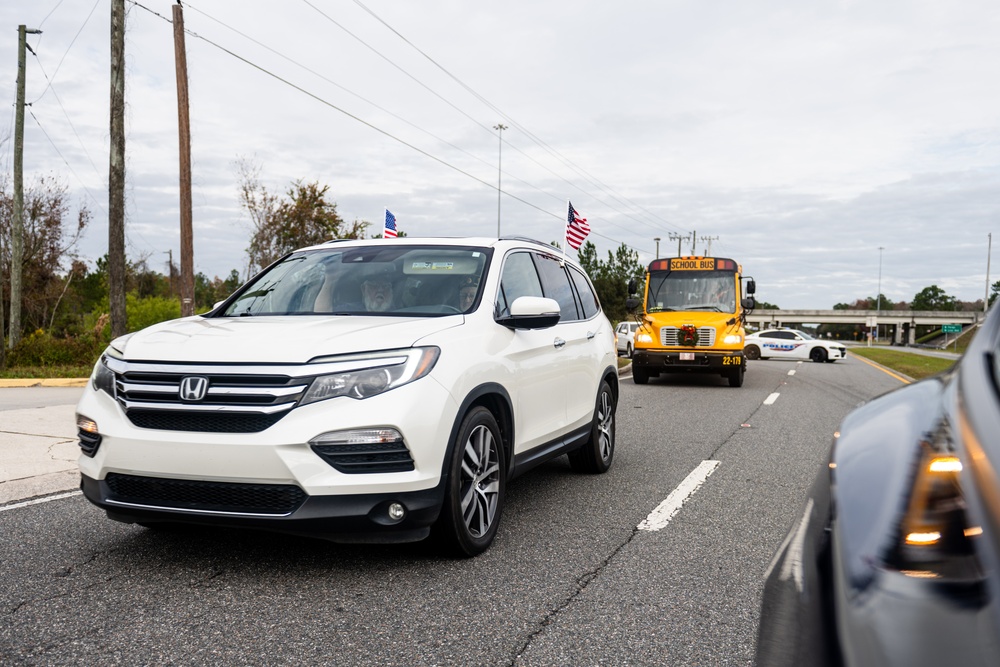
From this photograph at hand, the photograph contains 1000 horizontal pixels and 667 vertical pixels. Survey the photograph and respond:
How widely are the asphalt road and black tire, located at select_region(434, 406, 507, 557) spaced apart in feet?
0.45

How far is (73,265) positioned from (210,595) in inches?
1445

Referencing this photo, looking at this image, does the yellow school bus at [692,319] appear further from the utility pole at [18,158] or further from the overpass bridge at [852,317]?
the overpass bridge at [852,317]

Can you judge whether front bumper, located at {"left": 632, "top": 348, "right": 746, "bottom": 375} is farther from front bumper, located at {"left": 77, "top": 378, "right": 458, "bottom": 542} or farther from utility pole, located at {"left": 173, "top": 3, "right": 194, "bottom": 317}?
front bumper, located at {"left": 77, "top": 378, "right": 458, "bottom": 542}

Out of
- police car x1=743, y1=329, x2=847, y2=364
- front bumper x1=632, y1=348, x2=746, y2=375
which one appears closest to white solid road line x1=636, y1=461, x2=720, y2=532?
front bumper x1=632, y1=348, x2=746, y2=375

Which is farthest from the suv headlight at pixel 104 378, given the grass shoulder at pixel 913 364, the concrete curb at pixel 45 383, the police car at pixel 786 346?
the police car at pixel 786 346

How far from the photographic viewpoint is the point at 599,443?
6793 millimetres

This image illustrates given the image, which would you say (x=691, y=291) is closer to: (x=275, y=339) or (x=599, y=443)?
(x=599, y=443)

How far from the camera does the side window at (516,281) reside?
5.24 metres

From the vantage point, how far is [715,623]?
355 centimetres

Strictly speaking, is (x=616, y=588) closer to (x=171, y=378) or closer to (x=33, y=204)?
(x=171, y=378)

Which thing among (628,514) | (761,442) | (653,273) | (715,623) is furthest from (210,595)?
(653,273)

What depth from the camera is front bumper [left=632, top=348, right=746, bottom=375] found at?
16328 millimetres

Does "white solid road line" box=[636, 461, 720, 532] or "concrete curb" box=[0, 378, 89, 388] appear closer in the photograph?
"white solid road line" box=[636, 461, 720, 532]

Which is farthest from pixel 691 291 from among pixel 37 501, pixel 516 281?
pixel 37 501
